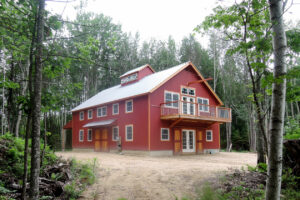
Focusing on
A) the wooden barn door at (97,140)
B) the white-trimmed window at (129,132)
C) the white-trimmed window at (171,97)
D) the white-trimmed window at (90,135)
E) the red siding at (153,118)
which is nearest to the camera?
the red siding at (153,118)

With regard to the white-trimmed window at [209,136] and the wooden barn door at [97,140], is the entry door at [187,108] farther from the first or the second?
the wooden barn door at [97,140]


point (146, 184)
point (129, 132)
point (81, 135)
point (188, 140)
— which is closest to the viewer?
point (146, 184)

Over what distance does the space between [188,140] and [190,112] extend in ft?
7.50

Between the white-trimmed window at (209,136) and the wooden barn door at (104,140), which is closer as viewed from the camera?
the white-trimmed window at (209,136)

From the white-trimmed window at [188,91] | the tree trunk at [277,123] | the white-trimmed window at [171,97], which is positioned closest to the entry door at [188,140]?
the white-trimmed window at [171,97]

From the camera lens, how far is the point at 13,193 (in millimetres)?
5449

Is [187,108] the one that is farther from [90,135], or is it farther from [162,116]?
[90,135]

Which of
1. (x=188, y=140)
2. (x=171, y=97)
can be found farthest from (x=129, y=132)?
(x=188, y=140)

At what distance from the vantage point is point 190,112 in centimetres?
1914

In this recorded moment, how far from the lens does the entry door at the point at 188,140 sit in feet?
62.5

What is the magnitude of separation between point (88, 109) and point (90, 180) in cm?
1786

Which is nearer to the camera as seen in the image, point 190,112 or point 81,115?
point 190,112

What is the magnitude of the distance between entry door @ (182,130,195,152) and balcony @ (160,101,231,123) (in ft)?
5.14

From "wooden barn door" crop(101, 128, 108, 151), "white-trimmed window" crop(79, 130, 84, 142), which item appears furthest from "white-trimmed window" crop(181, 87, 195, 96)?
"white-trimmed window" crop(79, 130, 84, 142)
